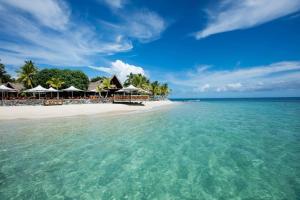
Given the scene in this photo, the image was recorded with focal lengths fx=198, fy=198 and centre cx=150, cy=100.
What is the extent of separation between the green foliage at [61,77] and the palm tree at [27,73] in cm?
93

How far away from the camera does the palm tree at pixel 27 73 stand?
39.9m

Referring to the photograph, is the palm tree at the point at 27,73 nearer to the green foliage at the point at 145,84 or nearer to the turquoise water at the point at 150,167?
the green foliage at the point at 145,84

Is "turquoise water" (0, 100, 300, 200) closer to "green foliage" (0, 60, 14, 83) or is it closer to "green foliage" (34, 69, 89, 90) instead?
"green foliage" (34, 69, 89, 90)

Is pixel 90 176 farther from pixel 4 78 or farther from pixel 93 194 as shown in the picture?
pixel 4 78

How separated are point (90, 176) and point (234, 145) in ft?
21.4

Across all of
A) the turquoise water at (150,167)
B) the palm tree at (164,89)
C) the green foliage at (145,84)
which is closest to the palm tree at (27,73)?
the green foliage at (145,84)

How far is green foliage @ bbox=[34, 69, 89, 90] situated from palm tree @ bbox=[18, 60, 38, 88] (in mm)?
928

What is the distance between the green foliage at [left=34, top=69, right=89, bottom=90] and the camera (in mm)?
40719

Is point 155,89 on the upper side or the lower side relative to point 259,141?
upper

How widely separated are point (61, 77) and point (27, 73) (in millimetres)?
6917

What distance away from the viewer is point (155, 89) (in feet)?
209

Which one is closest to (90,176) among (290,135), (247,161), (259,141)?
(247,161)

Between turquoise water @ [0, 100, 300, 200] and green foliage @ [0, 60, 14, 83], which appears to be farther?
green foliage @ [0, 60, 14, 83]

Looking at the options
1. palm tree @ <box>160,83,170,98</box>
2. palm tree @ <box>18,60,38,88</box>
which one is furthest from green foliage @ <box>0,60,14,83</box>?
palm tree @ <box>160,83,170,98</box>
